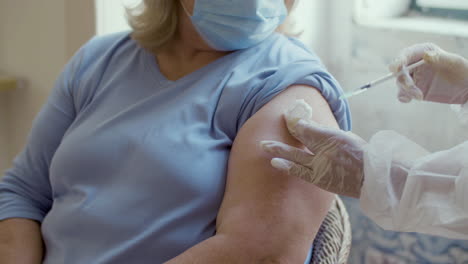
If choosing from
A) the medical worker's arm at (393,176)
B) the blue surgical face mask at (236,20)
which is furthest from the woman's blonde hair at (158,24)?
the medical worker's arm at (393,176)

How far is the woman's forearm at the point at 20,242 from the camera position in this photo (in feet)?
4.51

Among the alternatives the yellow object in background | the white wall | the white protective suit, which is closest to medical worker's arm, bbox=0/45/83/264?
the white wall

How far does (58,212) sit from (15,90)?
1131mm

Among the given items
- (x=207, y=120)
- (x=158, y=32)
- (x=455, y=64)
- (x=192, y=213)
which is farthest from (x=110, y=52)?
(x=455, y=64)

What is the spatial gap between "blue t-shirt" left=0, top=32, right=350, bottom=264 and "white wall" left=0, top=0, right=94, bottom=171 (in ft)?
2.06

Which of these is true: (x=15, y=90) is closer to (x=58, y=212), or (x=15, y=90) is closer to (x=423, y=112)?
(x=58, y=212)

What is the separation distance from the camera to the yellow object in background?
86.8 inches

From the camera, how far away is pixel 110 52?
1512 mm

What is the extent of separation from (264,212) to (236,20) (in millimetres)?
450

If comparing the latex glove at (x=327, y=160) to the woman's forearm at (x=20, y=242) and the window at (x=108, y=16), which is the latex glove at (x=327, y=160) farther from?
the window at (x=108, y=16)

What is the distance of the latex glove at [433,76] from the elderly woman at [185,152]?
16 cm

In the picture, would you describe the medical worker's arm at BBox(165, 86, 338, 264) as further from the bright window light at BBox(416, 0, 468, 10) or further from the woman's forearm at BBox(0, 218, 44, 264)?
the bright window light at BBox(416, 0, 468, 10)

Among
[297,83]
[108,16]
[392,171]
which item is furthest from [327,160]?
[108,16]

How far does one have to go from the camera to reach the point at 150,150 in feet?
4.06
